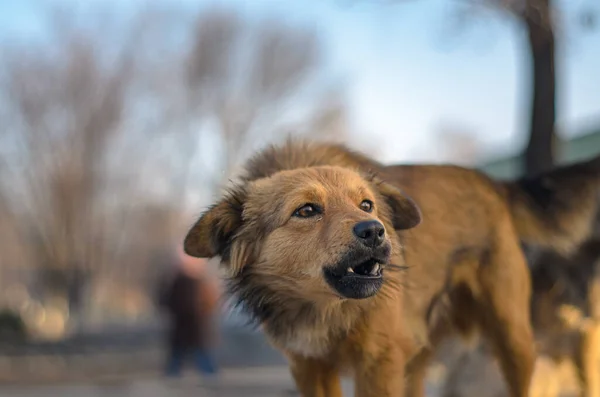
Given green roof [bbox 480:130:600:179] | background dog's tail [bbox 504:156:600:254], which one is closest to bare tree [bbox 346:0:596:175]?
green roof [bbox 480:130:600:179]

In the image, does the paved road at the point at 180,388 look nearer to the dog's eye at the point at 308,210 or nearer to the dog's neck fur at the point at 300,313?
the dog's neck fur at the point at 300,313

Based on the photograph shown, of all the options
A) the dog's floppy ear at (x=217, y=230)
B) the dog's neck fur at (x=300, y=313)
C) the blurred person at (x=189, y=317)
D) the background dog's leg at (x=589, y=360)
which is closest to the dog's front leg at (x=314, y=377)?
the dog's neck fur at (x=300, y=313)

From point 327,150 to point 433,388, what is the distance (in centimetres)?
725

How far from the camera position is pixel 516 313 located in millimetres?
5145

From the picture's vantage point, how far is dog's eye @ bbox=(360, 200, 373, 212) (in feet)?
13.8

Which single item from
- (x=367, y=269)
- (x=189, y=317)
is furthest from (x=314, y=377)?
(x=189, y=317)

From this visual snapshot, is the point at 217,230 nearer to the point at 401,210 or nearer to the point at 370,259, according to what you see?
the point at 370,259

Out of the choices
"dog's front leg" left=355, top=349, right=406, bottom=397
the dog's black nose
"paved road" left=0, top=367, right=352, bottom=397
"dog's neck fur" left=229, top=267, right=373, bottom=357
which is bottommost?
"paved road" left=0, top=367, right=352, bottom=397

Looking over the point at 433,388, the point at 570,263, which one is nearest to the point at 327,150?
the point at 570,263

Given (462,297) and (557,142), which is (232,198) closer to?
(462,297)

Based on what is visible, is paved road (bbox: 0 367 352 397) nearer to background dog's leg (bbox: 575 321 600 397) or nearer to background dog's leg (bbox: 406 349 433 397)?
background dog's leg (bbox: 575 321 600 397)

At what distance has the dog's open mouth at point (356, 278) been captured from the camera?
12.5ft

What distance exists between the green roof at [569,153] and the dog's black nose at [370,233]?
791cm

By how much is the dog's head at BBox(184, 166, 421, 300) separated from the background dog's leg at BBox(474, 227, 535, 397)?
3.15 feet
